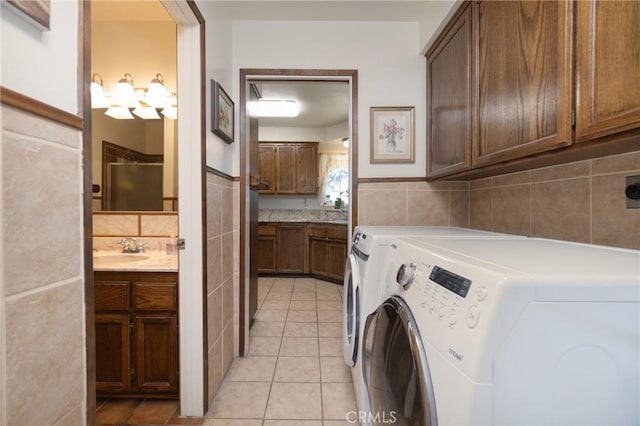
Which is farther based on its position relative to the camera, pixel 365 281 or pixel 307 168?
pixel 307 168

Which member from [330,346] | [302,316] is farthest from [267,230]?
[330,346]

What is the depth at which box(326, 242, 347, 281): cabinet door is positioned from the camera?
153 inches

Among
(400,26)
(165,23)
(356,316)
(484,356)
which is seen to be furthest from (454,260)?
(165,23)

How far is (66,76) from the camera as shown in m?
0.63

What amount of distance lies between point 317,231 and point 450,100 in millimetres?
2831

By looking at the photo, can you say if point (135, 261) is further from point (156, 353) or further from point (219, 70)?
point (219, 70)

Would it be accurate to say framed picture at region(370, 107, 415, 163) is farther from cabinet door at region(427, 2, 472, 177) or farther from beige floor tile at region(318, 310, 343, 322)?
beige floor tile at region(318, 310, 343, 322)

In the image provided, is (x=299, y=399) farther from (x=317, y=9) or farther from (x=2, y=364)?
(x=317, y=9)

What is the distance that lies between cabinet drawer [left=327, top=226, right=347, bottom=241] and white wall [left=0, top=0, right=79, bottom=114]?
11.1 ft

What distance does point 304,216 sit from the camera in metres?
4.55

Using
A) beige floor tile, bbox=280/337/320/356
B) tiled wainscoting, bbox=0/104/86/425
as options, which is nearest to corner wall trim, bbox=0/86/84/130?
tiled wainscoting, bbox=0/104/86/425

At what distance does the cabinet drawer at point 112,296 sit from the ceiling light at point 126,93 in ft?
4.29

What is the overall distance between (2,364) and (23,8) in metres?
0.64

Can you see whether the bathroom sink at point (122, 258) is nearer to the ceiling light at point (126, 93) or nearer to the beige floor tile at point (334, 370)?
the ceiling light at point (126, 93)
